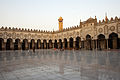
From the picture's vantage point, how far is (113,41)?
28375 mm

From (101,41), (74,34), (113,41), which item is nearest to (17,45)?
(74,34)

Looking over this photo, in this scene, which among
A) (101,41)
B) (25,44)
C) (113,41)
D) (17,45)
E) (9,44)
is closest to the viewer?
(113,41)

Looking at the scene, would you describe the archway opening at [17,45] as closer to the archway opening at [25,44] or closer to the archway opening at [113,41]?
the archway opening at [25,44]

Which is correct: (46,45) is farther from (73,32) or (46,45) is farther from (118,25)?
(118,25)

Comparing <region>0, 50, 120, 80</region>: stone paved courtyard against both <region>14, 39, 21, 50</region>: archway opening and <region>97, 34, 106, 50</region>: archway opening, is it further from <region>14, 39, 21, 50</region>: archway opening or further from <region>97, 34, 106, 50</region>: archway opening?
<region>14, 39, 21, 50</region>: archway opening

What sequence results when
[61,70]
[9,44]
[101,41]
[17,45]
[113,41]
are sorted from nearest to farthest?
[61,70] < [113,41] < [101,41] < [9,44] < [17,45]

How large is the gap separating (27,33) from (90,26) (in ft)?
69.7

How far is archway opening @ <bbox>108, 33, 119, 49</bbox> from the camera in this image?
27766 mm

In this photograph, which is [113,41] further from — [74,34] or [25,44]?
[25,44]

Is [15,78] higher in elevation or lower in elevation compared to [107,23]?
lower

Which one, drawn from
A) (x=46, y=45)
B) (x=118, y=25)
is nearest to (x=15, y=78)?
(x=118, y=25)

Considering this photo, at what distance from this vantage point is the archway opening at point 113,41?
27766 millimetres

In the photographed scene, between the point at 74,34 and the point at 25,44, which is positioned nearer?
the point at 74,34

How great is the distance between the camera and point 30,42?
39719mm
